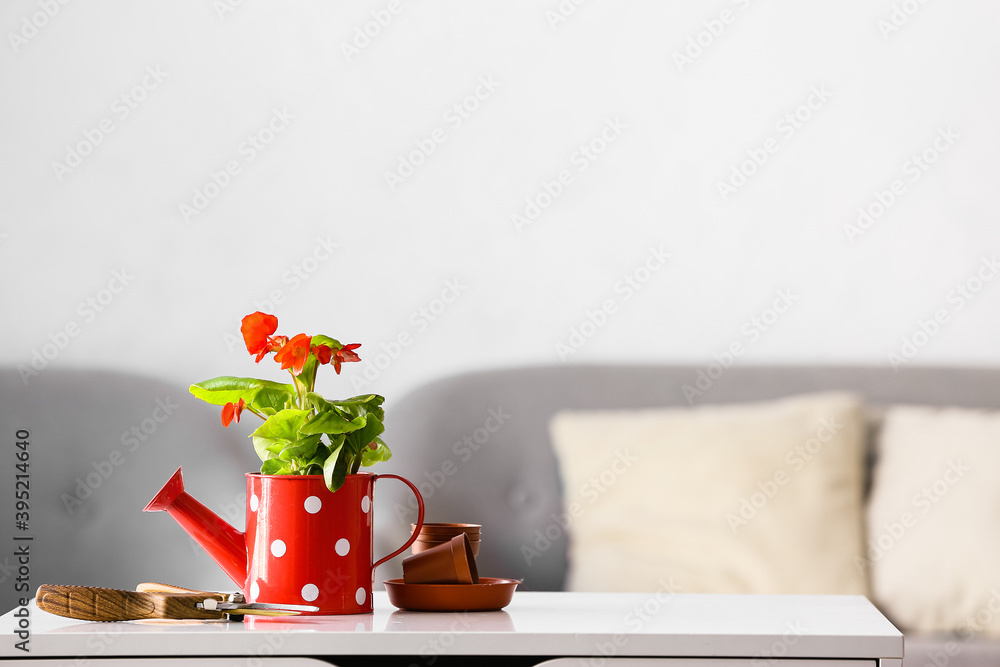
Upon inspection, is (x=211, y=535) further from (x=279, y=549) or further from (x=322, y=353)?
(x=322, y=353)

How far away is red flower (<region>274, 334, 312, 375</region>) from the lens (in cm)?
99

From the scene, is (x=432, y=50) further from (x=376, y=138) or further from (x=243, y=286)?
(x=243, y=286)

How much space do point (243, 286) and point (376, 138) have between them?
1.07 feet

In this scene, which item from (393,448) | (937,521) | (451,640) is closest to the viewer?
(451,640)

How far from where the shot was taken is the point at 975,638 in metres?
1.33

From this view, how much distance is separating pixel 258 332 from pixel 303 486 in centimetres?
17

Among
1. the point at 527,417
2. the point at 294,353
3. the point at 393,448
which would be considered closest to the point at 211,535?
the point at 294,353

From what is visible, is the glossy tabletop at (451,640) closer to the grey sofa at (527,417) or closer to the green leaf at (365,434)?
the green leaf at (365,434)

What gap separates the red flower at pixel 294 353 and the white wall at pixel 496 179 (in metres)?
0.54

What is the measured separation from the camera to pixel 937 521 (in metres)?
1.39

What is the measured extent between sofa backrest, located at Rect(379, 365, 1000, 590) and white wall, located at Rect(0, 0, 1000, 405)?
0.12ft

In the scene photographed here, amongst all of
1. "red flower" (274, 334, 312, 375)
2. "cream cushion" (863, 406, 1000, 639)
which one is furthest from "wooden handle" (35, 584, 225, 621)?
"cream cushion" (863, 406, 1000, 639)

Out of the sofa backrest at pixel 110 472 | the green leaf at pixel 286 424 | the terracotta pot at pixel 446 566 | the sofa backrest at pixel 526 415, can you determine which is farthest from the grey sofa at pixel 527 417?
the green leaf at pixel 286 424

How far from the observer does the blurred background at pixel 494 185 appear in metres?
1.54
